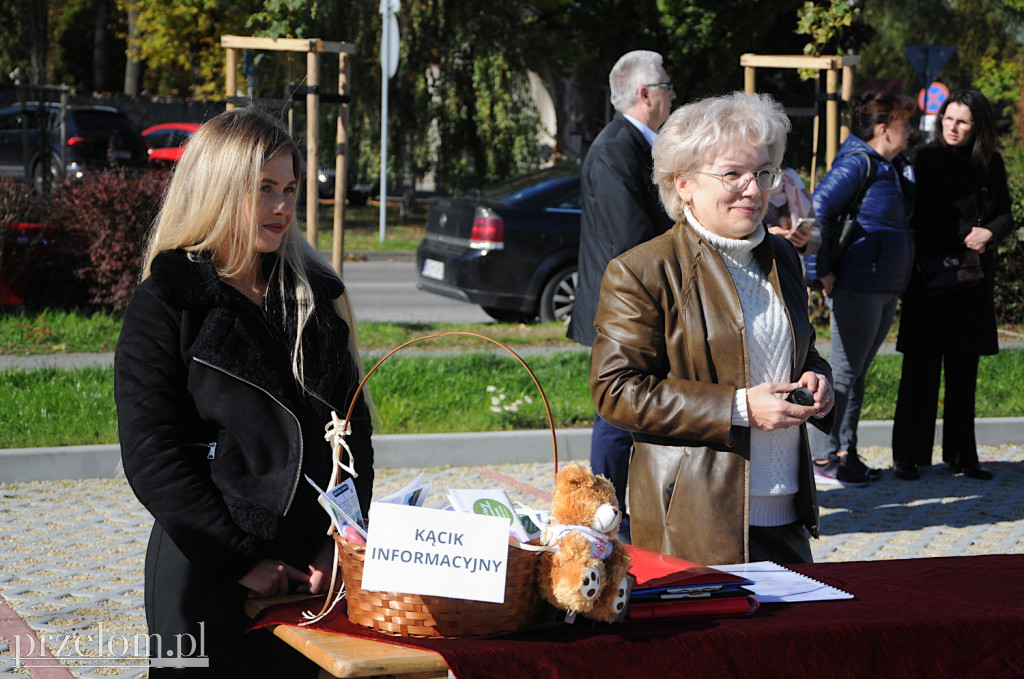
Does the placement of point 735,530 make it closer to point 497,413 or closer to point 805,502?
point 805,502

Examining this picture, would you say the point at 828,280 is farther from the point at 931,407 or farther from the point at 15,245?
the point at 15,245

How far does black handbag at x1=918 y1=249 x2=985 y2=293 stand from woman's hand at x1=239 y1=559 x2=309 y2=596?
521 cm

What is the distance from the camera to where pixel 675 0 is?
94.3ft

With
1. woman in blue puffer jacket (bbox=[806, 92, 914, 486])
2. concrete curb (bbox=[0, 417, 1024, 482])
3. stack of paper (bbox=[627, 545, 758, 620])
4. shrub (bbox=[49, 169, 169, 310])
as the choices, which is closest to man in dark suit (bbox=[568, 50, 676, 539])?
woman in blue puffer jacket (bbox=[806, 92, 914, 486])

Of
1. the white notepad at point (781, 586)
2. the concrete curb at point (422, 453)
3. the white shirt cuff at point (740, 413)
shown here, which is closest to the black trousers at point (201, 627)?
the white notepad at point (781, 586)

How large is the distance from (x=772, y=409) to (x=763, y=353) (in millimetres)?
221

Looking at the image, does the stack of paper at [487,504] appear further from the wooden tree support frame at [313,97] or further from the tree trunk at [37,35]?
the tree trunk at [37,35]

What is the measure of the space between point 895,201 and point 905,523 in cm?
173

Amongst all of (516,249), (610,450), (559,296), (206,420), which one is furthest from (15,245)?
(206,420)

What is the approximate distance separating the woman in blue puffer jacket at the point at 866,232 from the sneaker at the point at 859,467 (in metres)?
0.37

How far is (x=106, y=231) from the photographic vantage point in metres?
10.6

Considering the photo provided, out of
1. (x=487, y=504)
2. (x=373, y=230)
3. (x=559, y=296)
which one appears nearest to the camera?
(x=487, y=504)

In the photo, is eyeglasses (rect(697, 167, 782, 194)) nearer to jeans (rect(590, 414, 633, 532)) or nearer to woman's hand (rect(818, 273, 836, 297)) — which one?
jeans (rect(590, 414, 633, 532))

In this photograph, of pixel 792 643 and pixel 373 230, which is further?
pixel 373 230
